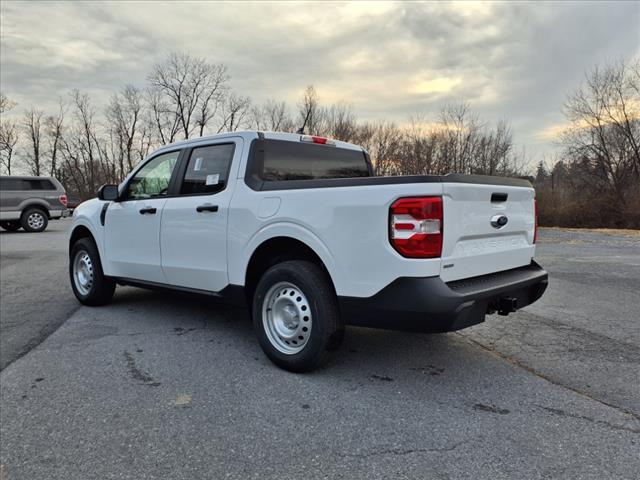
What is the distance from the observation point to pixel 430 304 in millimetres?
2838

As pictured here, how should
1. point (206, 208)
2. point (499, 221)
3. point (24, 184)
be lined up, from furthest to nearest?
point (24, 184), point (206, 208), point (499, 221)

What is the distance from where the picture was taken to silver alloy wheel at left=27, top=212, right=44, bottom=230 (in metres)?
18.5

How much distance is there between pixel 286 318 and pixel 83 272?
Answer: 3.67m

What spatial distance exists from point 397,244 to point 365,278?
327 millimetres

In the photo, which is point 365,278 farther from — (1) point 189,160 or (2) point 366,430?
(1) point 189,160

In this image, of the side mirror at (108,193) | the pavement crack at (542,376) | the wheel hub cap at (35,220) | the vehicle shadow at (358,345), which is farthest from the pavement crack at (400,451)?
the wheel hub cap at (35,220)

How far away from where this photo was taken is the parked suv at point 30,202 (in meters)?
18.0

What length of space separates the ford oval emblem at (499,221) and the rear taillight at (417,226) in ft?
2.27

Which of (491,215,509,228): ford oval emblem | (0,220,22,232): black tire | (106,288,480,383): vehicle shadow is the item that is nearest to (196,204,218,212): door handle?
(106,288,480,383): vehicle shadow

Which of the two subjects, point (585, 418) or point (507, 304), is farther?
point (507, 304)

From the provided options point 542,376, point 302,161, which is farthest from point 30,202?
point 542,376

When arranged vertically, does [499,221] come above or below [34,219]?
above

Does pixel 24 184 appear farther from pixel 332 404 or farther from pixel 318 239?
pixel 332 404

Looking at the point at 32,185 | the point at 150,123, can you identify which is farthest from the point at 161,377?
the point at 150,123
